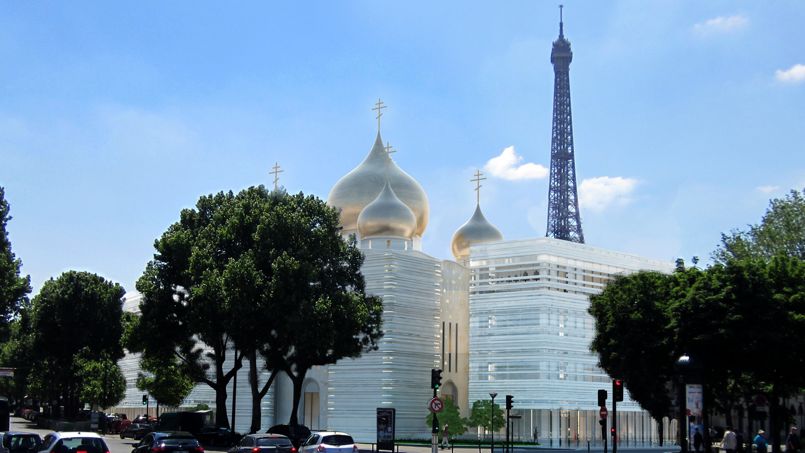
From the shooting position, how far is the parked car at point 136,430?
6125 cm

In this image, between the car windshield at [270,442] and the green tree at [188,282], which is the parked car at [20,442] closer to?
the car windshield at [270,442]

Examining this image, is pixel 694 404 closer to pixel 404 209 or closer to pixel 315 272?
pixel 315 272

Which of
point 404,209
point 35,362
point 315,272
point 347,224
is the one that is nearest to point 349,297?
point 315,272

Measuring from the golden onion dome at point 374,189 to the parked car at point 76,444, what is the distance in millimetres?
53330

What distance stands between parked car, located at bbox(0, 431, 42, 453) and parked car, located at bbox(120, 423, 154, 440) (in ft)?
112

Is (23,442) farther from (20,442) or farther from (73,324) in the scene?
(73,324)

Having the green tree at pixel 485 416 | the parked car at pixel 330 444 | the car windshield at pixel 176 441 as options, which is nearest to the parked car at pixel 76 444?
the car windshield at pixel 176 441

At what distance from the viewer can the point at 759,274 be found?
4075cm

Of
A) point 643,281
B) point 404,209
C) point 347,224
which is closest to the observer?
point 643,281

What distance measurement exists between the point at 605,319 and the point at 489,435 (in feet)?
70.4

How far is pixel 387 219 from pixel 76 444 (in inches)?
1864

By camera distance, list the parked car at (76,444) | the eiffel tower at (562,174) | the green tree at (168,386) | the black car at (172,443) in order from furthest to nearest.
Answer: the eiffel tower at (562,174) < the green tree at (168,386) < the black car at (172,443) < the parked car at (76,444)

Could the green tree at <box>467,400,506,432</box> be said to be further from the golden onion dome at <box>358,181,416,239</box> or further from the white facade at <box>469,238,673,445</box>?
the golden onion dome at <box>358,181,416,239</box>

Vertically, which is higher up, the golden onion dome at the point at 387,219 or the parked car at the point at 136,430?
the golden onion dome at the point at 387,219
